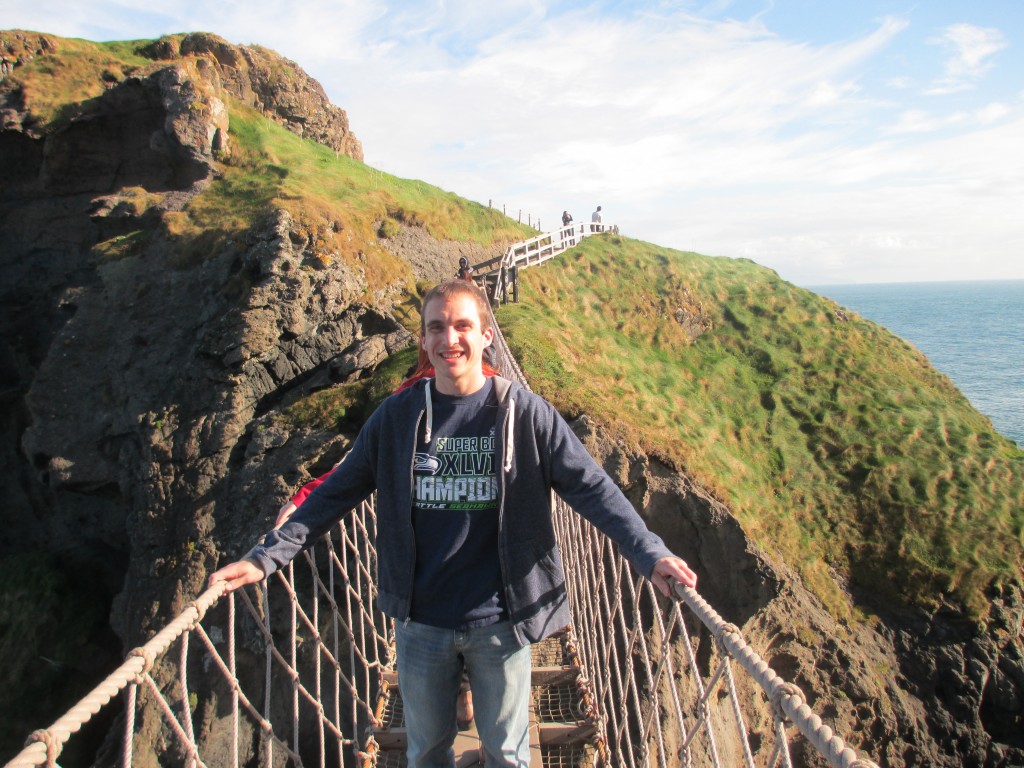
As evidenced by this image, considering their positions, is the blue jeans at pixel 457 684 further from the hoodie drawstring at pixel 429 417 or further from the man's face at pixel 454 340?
the man's face at pixel 454 340

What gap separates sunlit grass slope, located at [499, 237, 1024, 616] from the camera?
11406 millimetres

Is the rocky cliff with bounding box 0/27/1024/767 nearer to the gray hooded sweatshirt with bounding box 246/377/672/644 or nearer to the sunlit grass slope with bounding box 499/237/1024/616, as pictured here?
the sunlit grass slope with bounding box 499/237/1024/616

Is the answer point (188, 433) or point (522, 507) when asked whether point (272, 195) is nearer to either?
point (188, 433)

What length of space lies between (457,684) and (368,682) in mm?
1709

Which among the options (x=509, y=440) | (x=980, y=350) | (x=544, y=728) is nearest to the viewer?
(x=509, y=440)

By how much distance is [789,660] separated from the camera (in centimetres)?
1026

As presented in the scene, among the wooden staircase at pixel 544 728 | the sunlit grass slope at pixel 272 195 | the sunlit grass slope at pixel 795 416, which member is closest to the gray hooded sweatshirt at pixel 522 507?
the wooden staircase at pixel 544 728

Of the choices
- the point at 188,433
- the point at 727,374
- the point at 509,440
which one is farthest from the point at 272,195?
the point at 509,440

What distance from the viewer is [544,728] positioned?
3.58 m

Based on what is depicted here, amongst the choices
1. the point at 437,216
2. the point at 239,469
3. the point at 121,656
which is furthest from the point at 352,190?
the point at 121,656

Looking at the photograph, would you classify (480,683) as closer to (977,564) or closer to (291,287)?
(291,287)

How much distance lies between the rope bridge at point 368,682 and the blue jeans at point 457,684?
56cm

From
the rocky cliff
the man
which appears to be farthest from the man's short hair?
the rocky cliff

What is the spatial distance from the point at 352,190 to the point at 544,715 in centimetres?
1555
